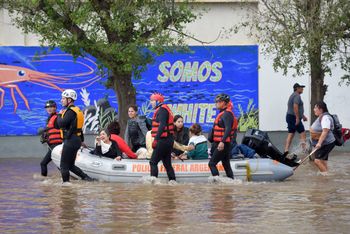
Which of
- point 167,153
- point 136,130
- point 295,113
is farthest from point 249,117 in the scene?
point 167,153

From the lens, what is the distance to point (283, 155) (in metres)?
20.0

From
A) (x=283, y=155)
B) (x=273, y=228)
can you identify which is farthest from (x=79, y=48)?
(x=273, y=228)

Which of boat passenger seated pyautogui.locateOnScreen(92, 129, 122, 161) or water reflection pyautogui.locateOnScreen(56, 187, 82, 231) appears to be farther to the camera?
boat passenger seated pyautogui.locateOnScreen(92, 129, 122, 161)

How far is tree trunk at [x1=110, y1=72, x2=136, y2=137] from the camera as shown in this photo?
893 inches

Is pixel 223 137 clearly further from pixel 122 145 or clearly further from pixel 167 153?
pixel 122 145

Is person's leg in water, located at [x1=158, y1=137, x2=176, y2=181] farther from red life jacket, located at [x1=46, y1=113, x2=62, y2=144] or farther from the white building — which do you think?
the white building

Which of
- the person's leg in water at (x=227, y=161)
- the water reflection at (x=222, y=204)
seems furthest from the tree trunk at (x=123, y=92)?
the water reflection at (x=222, y=204)

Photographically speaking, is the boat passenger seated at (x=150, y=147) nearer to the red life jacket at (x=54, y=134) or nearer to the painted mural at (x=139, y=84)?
the red life jacket at (x=54, y=134)

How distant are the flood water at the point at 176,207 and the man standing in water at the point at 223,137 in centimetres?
40

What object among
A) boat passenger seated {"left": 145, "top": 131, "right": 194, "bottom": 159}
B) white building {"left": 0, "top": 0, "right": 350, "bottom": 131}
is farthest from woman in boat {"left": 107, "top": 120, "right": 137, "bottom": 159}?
white building {"left": 0, "top": 0, "right": 350, "bottom": 131}

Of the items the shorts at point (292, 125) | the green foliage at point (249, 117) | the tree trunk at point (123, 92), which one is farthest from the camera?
the green foliage at point (249, 117)

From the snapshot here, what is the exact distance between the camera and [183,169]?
18688mm

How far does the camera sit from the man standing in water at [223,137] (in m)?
18.0

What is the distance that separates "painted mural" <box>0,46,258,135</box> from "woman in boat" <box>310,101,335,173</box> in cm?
728
